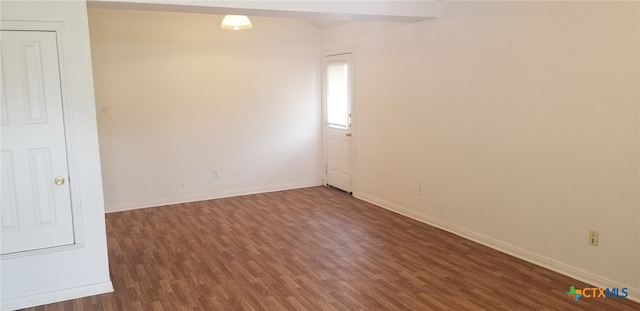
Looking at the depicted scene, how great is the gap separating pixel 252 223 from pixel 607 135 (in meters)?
3.55

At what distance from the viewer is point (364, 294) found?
11.6ft

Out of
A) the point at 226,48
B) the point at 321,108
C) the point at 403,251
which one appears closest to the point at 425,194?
the point at 403,251

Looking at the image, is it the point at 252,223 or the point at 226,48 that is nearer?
the point at 252,223

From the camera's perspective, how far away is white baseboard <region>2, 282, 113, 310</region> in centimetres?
341

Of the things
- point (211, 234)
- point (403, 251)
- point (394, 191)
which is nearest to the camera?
point (403, 251)

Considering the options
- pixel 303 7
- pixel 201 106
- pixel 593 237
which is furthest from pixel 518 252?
pixel 201 106

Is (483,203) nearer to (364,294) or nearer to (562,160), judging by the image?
(562,160)

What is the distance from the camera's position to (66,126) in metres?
3.44

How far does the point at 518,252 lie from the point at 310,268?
1852mm

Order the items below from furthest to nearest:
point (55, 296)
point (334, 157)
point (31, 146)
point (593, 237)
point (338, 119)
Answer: point (334, 157) < point (338, 119) < point (593, 237) < point (55, 296) < point (31, 146)

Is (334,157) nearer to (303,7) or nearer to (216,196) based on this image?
(216,196)

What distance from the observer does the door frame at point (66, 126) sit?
326cm

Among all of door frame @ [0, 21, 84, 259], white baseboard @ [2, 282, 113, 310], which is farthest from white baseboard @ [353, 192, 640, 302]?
door frame @ [0, 21, 84, 259]

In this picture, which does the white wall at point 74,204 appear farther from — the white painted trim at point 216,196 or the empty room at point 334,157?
the white painted trim at point 216,196
